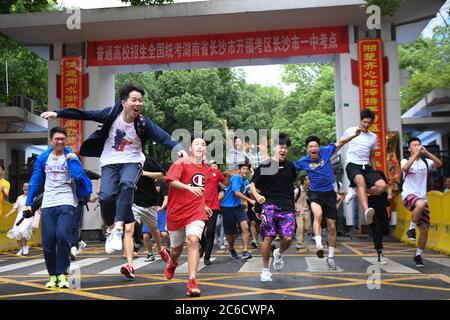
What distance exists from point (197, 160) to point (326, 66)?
125 feet

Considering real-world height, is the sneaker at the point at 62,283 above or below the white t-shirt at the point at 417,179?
below

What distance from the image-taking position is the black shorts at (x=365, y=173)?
314 inches

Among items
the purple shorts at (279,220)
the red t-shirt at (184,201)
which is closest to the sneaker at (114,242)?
the red t-shirt at (184,201)

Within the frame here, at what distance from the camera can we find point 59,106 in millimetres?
17266

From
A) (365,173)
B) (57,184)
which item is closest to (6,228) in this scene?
(57,184)

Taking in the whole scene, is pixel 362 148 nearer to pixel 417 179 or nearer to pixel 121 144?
pixel 417 179

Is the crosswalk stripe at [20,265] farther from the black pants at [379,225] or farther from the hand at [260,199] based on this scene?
the black pants at [379,225]

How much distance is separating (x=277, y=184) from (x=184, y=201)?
1767 mm

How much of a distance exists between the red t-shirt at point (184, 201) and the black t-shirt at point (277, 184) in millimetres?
1452

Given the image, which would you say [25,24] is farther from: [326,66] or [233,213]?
[326,66]

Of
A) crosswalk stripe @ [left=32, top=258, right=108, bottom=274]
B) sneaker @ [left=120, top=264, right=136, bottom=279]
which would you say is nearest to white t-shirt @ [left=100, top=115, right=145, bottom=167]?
sneaker @ [left=120, top=264, right=136, bottom=279]

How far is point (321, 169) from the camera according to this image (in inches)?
315

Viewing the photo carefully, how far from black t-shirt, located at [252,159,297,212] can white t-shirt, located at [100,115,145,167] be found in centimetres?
176
